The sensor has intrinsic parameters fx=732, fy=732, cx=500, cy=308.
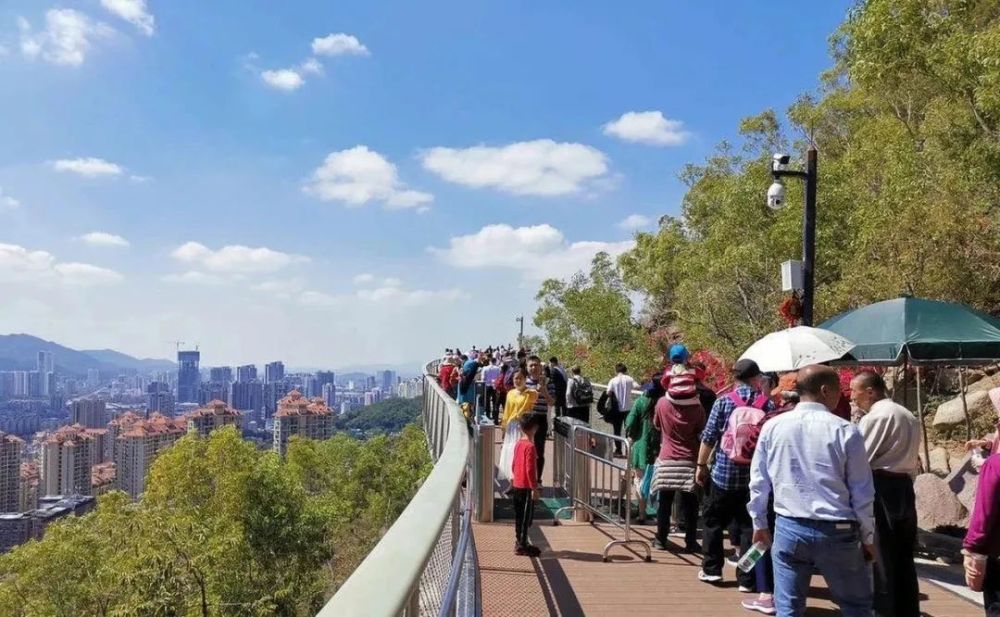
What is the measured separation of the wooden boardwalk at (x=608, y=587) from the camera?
17.6 ft

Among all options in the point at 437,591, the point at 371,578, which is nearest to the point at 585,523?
the point at 437,591

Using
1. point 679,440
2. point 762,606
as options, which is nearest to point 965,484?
point 679,440

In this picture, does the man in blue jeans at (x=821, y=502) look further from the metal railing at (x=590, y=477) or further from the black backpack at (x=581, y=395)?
the black backpack at (x=581, y=395)

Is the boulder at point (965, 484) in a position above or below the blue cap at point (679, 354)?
below

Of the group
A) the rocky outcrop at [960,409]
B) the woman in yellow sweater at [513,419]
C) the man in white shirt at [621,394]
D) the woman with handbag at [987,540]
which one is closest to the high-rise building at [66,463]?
the man in white shirt at [621,394]

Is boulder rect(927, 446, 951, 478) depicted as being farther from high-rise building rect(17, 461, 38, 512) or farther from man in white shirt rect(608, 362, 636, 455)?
high-rise building rect(17, 461, 38, 512)

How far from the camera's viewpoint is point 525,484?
6.67 metres

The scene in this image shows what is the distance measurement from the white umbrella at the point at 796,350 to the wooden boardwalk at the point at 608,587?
1.79 m

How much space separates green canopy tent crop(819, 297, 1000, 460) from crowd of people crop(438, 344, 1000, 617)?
175 centimetres

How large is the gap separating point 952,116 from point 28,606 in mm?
42726

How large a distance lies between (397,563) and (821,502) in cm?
250

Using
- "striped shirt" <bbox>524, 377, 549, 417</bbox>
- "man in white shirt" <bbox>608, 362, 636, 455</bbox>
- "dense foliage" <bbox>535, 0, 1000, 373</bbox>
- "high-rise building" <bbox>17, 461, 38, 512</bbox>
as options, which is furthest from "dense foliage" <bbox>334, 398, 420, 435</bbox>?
"striped shirt" <bbox>524, 377, 549, 417</bbox>

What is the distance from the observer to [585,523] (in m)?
8.34

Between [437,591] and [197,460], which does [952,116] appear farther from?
[197,460]
